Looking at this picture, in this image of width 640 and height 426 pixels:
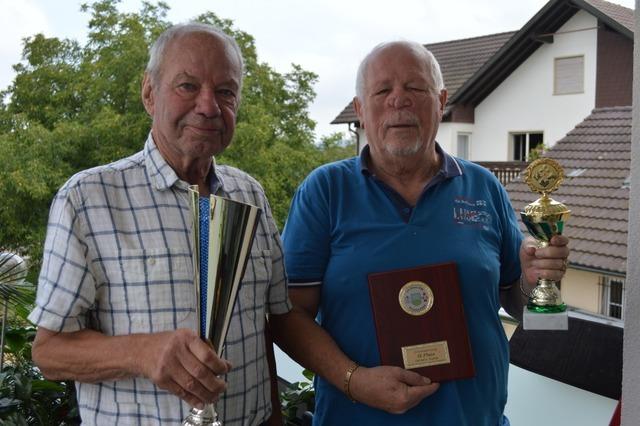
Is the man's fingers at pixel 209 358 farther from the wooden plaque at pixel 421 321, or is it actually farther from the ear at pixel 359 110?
the ear at pixel 359 110

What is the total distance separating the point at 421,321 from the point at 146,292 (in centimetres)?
66

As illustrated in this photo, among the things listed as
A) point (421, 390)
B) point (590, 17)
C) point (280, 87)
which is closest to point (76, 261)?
point (421, 390)

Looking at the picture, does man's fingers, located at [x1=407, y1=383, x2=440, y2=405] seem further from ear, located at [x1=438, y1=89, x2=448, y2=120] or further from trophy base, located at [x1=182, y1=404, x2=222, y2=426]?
ear, located at [x1=438, y1=89, x2=448, y2=120]

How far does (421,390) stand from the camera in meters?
1.64

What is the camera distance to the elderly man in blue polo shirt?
1721 mm

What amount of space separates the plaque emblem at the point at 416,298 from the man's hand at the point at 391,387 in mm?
143

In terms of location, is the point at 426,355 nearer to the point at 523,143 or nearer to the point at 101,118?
the point at 101,118

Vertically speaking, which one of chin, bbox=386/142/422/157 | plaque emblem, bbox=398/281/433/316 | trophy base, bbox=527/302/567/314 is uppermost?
chin, bbox=386/142/422/157

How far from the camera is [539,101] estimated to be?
14586mm

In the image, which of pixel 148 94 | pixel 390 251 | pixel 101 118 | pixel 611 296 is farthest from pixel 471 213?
pixel 101 118

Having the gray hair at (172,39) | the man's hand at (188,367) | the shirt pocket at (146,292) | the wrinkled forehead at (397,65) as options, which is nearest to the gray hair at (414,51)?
the wrinkled forehead at (397,65)

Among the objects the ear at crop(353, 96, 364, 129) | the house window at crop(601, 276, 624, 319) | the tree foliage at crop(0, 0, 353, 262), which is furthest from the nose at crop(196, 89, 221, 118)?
the house window at crop(601, 276, 624, 319)

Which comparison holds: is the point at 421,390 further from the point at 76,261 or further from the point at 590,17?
the point at 590,17

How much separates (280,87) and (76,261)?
11263mm
